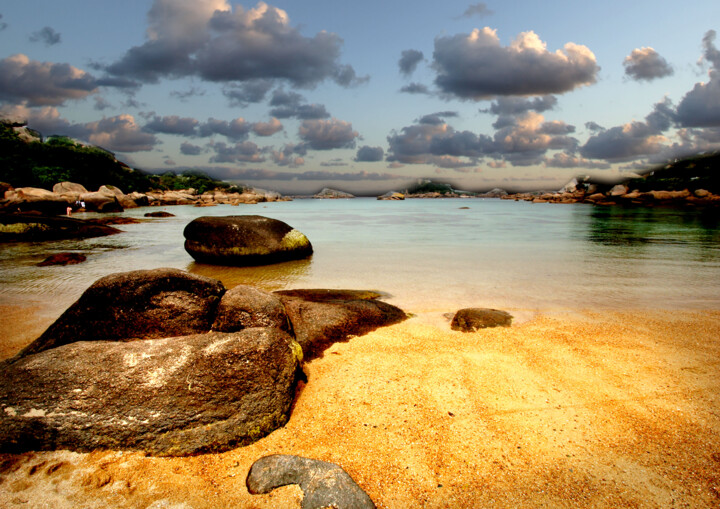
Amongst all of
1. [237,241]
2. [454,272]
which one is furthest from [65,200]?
[454,272]

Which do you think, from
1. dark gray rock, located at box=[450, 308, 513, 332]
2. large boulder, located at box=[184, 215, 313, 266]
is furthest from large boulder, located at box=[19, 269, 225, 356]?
large boulder, located at box=[184, 215, 313, 266]

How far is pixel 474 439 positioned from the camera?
3143 millimetres

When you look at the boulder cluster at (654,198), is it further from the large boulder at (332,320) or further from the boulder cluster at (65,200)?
the boulder cluster at (65,200)

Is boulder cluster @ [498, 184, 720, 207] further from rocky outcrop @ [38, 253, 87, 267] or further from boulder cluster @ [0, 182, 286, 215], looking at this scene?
boulder cluster @ [0, 182, 286, 215]

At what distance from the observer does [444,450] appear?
301 centimetres

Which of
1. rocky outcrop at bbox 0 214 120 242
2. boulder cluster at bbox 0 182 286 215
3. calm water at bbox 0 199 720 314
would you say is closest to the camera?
calm water at bbox 0 199 720 314

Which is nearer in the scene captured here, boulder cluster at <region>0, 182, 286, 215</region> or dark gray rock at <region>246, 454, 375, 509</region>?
dark gray rock at <region>246, 454, 375, 509</region>

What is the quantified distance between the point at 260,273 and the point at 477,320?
6722mm

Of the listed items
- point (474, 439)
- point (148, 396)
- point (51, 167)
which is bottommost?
point (474, 439)

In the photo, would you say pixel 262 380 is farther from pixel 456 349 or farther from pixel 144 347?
pixel 456 349

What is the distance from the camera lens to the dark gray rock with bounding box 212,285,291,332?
453 cm

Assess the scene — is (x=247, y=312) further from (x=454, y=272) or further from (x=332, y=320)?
(x=454, y=272)

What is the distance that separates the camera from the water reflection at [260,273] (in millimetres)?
9383

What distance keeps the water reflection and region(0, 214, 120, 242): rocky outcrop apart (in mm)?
10808
